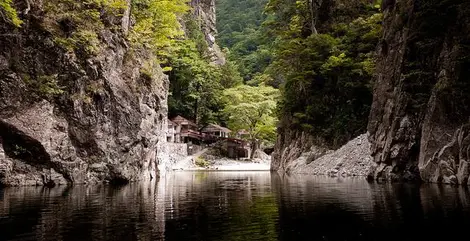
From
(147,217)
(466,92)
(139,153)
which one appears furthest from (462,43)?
(139,153)

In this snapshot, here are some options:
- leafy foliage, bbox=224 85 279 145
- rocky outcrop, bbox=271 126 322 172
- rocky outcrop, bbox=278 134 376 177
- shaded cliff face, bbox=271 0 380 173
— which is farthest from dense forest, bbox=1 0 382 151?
leafy foliage, bbox=224 85 279 145

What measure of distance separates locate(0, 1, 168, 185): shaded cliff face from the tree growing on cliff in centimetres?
3304

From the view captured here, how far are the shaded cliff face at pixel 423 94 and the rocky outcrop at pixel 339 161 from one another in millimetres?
2120

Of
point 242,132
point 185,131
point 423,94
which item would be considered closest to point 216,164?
point 185,131

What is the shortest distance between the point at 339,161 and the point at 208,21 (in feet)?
232

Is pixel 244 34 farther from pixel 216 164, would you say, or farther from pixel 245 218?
pixel 245 218

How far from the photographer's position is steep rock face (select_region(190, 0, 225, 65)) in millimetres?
92688

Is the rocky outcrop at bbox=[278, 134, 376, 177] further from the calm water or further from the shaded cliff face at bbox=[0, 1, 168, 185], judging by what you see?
the shaded cliff face at bbox=[0, 1, 168, 185]

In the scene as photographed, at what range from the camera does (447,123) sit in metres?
21.1

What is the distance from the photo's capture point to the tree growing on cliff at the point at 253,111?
217 ft

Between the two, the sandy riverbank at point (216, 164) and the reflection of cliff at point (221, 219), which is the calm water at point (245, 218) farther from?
the sandy riverbank at point (216, 164)

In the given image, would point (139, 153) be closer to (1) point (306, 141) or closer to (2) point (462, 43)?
(1) point (306, 141)

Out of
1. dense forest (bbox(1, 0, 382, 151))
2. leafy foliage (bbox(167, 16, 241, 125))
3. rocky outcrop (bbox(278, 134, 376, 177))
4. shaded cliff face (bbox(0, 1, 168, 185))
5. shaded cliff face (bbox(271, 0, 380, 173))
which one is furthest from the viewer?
leafy foliage (bbox(167, 16, 241, 125))

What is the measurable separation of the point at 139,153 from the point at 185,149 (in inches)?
1308
